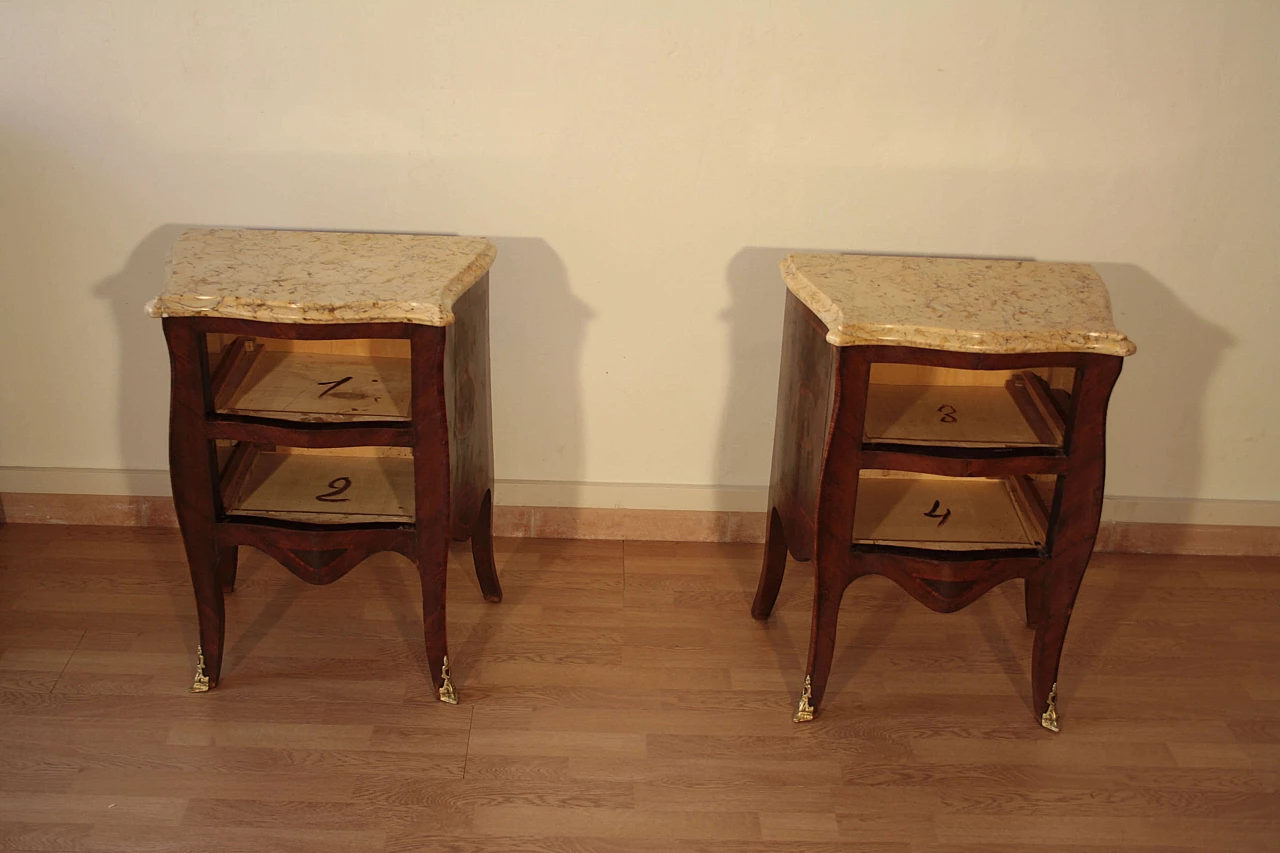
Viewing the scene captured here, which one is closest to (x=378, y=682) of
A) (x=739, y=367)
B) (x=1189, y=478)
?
(x=739, y=367)

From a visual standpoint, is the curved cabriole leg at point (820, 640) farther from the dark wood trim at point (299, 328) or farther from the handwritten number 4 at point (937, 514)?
the dark wood trim at point (299, 328)

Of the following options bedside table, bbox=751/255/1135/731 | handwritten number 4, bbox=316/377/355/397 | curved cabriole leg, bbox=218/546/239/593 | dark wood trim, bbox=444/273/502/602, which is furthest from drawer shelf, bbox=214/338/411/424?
bedside table, bbox=751/255/1135/731

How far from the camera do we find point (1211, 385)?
260 cm

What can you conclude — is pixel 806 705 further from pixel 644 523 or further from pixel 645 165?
pixel 645 165

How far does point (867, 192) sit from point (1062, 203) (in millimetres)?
426

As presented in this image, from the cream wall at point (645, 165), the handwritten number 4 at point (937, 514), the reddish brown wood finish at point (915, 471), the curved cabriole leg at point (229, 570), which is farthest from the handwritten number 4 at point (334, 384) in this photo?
the handwritten number 4 at point (937, 514)

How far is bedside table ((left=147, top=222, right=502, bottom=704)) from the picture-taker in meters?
1.86

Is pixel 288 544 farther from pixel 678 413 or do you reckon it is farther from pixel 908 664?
pixel 908 664

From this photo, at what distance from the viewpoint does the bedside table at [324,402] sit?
6.11 ft

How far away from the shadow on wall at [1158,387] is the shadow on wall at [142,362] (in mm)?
2074

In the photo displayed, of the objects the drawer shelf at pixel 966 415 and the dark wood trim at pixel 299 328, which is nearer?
the dark wood trim at pixel 299 328

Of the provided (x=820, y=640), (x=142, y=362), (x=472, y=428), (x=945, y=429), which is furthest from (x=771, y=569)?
(x=142, y=362)

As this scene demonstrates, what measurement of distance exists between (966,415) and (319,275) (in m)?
1.20

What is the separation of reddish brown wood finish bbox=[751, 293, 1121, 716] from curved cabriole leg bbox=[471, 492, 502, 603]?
657 millimetres
